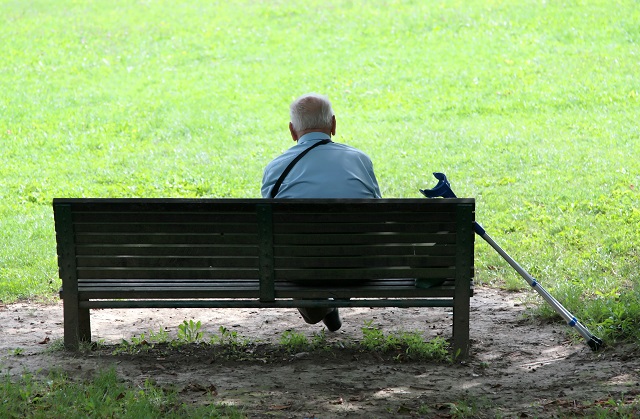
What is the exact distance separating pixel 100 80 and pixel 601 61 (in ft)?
29.3

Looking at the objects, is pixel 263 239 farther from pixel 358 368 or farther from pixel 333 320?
pixel 333 320

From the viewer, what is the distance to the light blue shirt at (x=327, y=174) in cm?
541

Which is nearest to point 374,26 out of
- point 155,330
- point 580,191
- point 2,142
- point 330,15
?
point 330,15

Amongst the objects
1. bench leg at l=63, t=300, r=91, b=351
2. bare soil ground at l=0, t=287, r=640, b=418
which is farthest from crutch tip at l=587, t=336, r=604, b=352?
bench leg at l=63, t=300, r=91, b=351

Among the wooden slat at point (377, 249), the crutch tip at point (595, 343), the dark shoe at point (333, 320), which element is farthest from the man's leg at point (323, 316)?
the crutch tip at point (595, 343)

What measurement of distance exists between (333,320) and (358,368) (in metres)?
0.82

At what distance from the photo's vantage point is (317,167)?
546 centimetres

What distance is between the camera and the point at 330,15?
20.6 m

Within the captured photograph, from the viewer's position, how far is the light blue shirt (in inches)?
213

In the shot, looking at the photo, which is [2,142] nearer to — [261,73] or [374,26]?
[261,73]

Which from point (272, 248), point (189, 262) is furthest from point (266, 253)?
point (189, 262)

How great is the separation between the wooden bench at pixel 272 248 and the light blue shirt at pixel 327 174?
0.34 metres

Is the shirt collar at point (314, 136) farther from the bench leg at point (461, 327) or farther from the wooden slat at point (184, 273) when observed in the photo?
the bench leg at point (461, 327)

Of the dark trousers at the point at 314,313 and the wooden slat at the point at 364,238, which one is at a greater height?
the wooden slat at the point at 364,238
